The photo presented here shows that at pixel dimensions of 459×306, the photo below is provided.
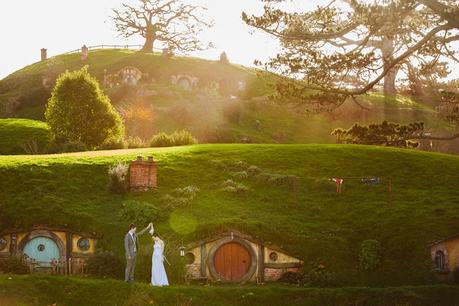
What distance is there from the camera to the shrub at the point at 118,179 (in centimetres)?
3538

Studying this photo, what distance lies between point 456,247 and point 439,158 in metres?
13.1

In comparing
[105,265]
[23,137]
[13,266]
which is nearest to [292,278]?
[105,265]

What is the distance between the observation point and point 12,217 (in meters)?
31.5

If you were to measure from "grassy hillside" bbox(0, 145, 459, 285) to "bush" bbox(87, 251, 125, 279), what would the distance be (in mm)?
888

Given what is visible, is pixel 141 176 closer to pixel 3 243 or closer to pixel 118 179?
pixel 118 179

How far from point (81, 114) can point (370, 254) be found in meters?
29.1

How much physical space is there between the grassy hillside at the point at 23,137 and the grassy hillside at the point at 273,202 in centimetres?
1339

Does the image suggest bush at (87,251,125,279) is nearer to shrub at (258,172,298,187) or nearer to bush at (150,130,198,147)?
shrub at (258,172,298,187)

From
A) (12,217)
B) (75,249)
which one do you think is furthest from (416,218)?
(12,217)

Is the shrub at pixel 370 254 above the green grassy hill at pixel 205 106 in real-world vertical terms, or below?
below

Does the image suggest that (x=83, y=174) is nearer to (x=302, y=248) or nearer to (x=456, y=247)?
(x=302, y=248)

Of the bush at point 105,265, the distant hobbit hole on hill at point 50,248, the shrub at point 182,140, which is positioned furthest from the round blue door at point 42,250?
the shrub at point 182,140

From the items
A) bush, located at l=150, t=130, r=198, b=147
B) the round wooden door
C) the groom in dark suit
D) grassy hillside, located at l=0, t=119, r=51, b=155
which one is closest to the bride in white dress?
the groom in dark suit

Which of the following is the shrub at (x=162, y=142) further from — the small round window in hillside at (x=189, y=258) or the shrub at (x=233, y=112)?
the small round window in hillside at (x=189, y=258)
